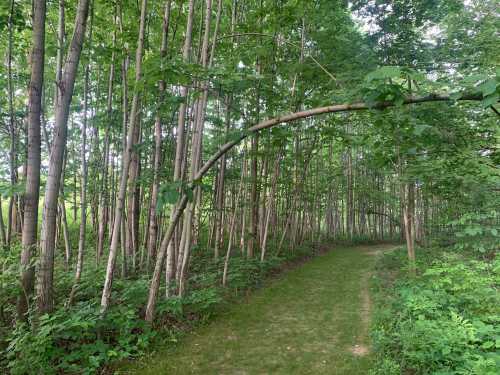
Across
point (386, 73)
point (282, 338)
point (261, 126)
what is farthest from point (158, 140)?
point (386, 73)

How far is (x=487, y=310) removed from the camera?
3637 mm

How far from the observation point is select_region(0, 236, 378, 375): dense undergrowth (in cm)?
294

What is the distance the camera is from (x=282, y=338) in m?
4.26

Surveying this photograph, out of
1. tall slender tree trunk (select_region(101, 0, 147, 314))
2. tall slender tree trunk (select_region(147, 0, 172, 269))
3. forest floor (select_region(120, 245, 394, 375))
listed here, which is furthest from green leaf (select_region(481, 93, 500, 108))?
tall slender tree trunk (select_region(101, 0, 147, 314))

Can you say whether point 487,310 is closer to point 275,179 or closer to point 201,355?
point 201,355

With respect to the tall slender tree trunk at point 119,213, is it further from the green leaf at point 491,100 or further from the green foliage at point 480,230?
the green foliage at point 480,230

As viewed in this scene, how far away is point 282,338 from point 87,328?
2666mm

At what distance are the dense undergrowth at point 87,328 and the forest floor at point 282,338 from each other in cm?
30

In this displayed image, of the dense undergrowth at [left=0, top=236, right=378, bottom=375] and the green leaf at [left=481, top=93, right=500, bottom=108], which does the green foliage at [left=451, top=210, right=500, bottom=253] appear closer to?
the green leaf at [left=481, top=93, right=500, bottom=108]

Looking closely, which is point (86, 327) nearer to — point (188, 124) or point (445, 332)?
point (445, 332)

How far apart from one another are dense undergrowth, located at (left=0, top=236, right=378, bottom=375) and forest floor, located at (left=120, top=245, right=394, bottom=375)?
0.30 metres

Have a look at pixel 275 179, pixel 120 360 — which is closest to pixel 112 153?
pixel 275 179

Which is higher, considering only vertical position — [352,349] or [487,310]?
[487,310]

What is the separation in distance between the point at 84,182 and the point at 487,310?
6.21 meters
